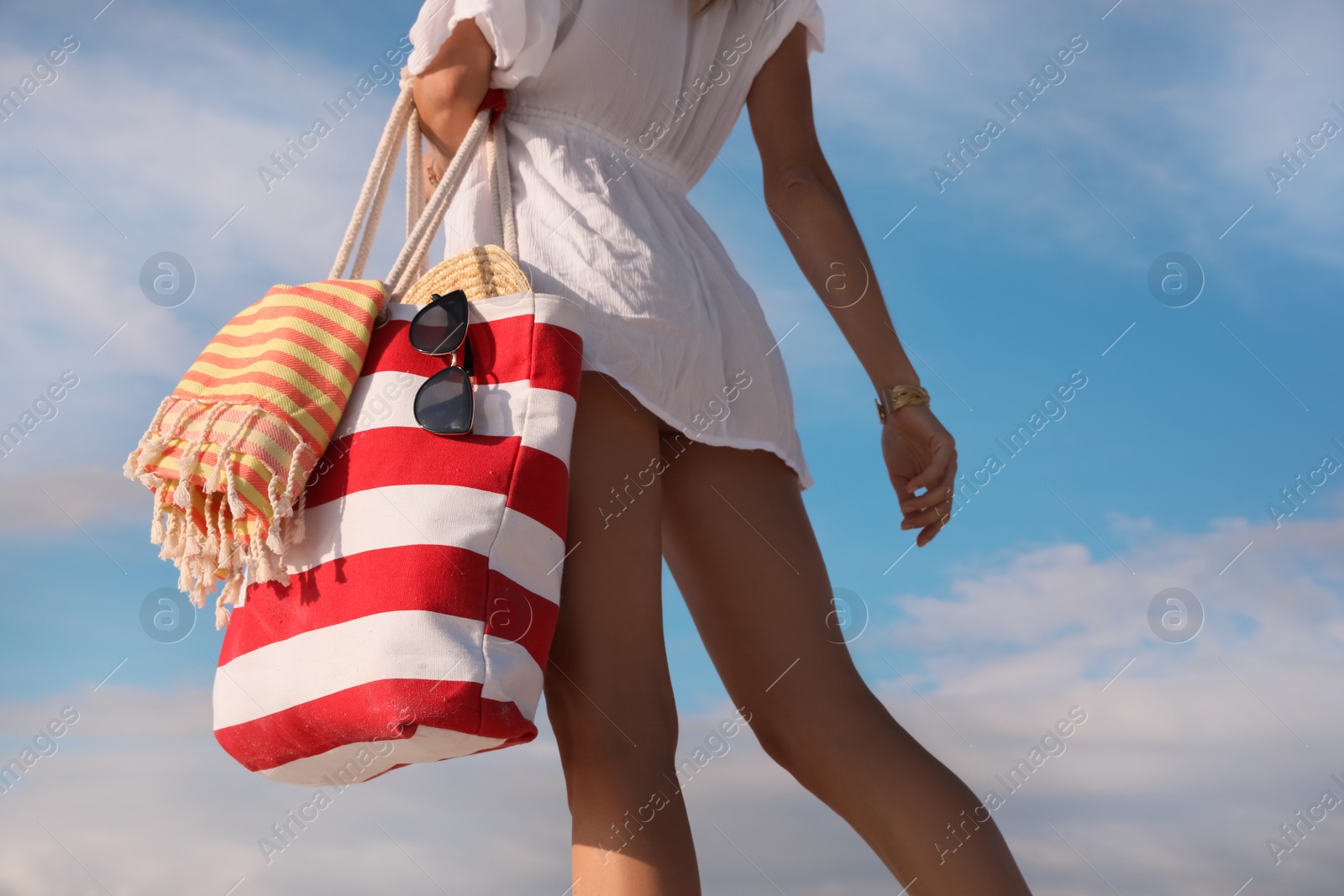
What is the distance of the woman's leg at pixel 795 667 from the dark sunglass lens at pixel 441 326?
29cm

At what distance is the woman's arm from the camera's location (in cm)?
148

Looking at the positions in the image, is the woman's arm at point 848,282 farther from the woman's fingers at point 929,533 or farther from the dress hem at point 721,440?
the dress hem at point 721,440

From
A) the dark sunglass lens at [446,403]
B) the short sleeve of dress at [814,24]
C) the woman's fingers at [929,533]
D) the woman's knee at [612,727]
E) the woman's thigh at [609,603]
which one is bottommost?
the woman's knee at [612,727]

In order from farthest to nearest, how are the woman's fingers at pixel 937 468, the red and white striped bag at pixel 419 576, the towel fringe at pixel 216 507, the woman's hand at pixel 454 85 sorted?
1. the woman's fingers at pixel 937 468
2. the woman's hand at pixel 454 85
3. the towel fringe at pixel 216 507
4. the red and white striped bag at pixel 419 576

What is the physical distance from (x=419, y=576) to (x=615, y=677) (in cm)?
21

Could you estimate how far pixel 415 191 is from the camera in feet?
4.65

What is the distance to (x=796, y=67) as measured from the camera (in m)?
1.58

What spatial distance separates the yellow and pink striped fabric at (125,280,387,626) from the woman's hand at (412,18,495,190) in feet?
0.70

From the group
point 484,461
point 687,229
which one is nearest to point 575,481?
point 484,461

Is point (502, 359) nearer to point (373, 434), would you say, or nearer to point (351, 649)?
point (373, 434)

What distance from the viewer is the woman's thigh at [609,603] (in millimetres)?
1105

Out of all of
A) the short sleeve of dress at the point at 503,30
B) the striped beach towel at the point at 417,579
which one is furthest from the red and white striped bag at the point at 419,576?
the short sleeve of dress at the point at 503,30

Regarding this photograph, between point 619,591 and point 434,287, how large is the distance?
401 mm

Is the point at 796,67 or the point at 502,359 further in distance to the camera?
the point at 796,67
